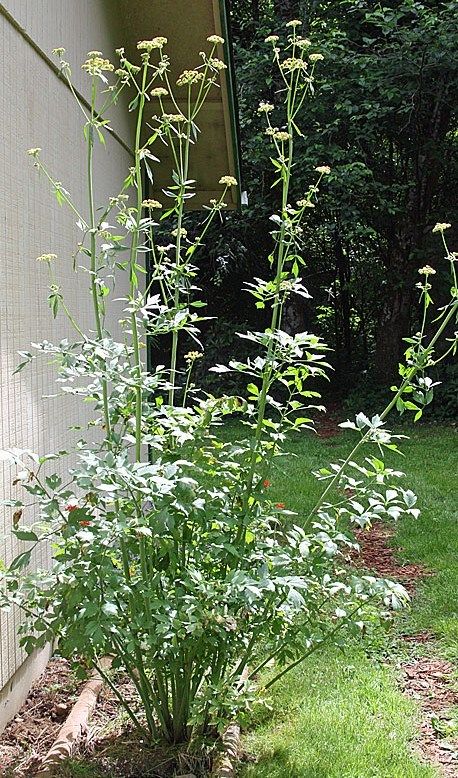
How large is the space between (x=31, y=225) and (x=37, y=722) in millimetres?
1937

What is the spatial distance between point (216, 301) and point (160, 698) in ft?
33.1

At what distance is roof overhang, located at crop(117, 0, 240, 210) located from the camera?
4914mm

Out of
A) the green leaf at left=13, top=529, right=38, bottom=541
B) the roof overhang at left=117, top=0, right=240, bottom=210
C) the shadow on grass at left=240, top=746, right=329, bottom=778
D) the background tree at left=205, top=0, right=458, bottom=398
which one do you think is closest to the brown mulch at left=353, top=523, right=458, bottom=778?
the shadow on grass at left=240, top=746, right=329, bottom=778

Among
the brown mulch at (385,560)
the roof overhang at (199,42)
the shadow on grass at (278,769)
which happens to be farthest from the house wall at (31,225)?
the brown mulch at (385,560)

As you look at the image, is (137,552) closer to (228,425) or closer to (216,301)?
(228,425)

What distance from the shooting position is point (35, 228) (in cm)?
349

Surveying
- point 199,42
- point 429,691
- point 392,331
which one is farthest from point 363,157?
point 429,691

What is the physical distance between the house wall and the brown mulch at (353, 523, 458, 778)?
139 centimetres

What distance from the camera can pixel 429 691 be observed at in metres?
3.61

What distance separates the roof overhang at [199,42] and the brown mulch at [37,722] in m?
3.31

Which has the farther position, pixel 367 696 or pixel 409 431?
pixel 409 431

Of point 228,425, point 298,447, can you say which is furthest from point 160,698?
point 228,425

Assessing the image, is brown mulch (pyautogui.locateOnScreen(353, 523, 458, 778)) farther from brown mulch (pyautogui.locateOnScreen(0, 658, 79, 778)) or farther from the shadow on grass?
brown mulch (pyautogui.locateOnScreen(0, 658, 79, 778))

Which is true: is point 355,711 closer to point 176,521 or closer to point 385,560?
point 176,521
